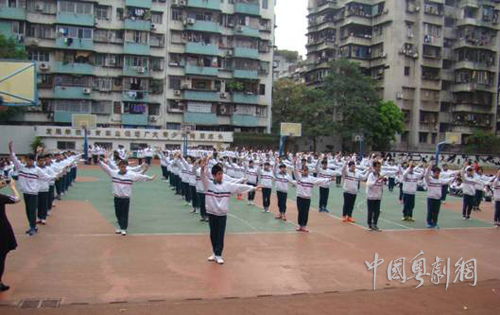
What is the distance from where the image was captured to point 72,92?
145 ft

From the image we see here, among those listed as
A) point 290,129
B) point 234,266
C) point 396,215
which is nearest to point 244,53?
point 290,129

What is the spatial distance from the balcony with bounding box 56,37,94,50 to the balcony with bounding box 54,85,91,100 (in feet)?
11.8

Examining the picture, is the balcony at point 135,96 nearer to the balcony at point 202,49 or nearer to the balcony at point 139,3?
the balcony at point 202,49

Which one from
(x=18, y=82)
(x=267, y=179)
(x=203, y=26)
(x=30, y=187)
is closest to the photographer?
(x=30, y=187)

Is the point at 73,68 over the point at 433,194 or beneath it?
over

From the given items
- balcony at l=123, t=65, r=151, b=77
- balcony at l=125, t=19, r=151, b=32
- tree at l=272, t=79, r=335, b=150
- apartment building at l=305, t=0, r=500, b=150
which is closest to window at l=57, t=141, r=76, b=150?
balcony at l=123, t=65, r=151, b=77

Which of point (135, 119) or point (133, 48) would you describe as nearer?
point (133, 48)

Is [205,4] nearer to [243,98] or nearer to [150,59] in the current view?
[150,59]

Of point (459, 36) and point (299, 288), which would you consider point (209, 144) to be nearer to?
point (459, 36)

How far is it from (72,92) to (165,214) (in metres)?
33.2

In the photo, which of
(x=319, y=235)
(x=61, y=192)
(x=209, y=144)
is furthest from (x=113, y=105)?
(x=319, y=235)

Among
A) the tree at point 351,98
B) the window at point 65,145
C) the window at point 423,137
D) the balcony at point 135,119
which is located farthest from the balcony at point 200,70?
the window at point 423,137

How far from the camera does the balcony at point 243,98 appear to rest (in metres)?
48.9

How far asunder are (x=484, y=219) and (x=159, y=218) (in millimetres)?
11277
